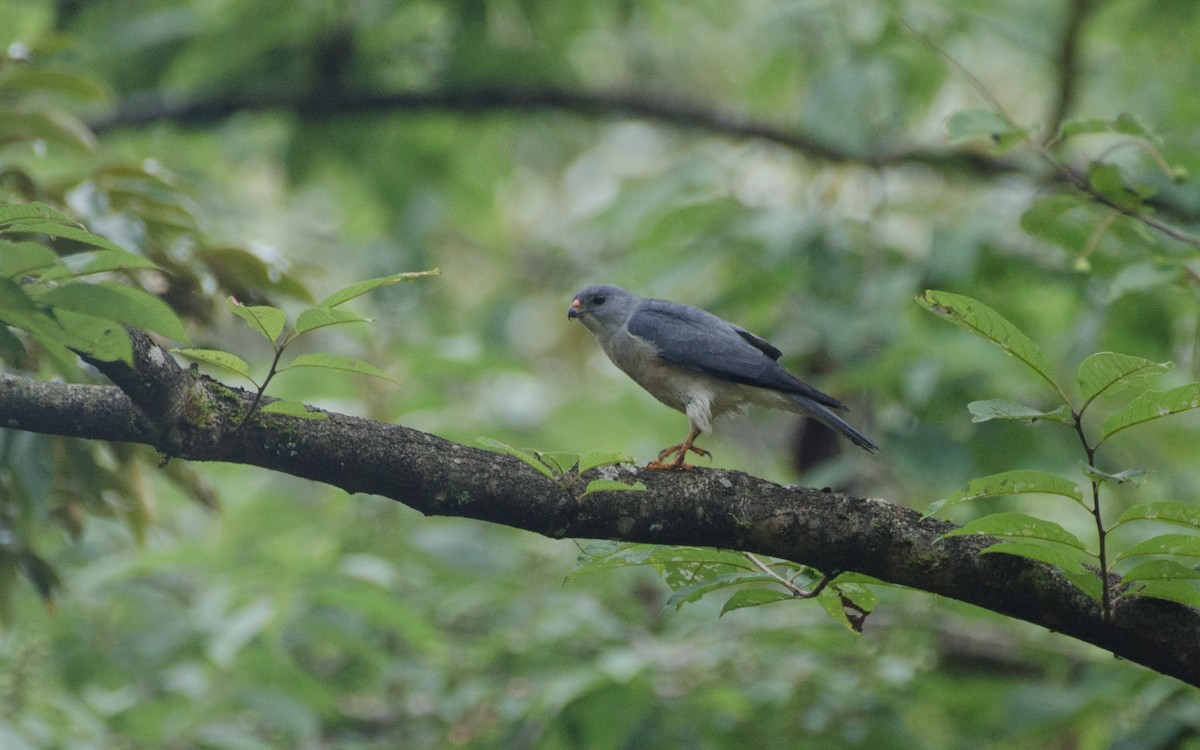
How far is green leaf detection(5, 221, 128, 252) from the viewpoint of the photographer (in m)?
2.07

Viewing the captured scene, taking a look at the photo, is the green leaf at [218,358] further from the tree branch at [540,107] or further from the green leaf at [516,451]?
the tree branch at [540,107]

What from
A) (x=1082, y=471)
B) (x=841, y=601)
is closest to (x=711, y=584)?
(x=841, y=601)

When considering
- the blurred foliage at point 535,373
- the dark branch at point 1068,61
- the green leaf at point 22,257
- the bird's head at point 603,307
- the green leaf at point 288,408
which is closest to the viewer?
the green leaf at point 22,257

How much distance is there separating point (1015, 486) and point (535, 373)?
4496 mm

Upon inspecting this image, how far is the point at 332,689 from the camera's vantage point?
5.57 metres

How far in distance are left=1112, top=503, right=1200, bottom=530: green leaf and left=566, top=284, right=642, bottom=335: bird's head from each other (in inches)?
120

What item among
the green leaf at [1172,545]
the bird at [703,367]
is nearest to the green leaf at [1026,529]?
the green leaf at [1172,545]

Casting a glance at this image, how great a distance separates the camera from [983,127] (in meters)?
3.57

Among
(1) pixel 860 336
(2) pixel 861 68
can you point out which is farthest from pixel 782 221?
(2) pixel 861 68

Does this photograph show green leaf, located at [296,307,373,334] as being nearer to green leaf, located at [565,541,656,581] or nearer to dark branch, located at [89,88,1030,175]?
green leaf, located at [565,541,656,581]

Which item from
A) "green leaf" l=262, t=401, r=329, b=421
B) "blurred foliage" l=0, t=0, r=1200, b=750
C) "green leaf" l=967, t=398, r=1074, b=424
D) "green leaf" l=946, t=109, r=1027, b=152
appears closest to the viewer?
"green leaf" l=967, t=398, r=1074, b=424

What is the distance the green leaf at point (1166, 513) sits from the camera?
2.24 meters

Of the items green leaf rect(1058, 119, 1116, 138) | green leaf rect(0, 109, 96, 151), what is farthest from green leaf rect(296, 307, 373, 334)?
green leaf rect(1058, 119, 1116, 138)

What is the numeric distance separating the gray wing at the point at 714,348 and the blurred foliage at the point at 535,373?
83 centimetres
